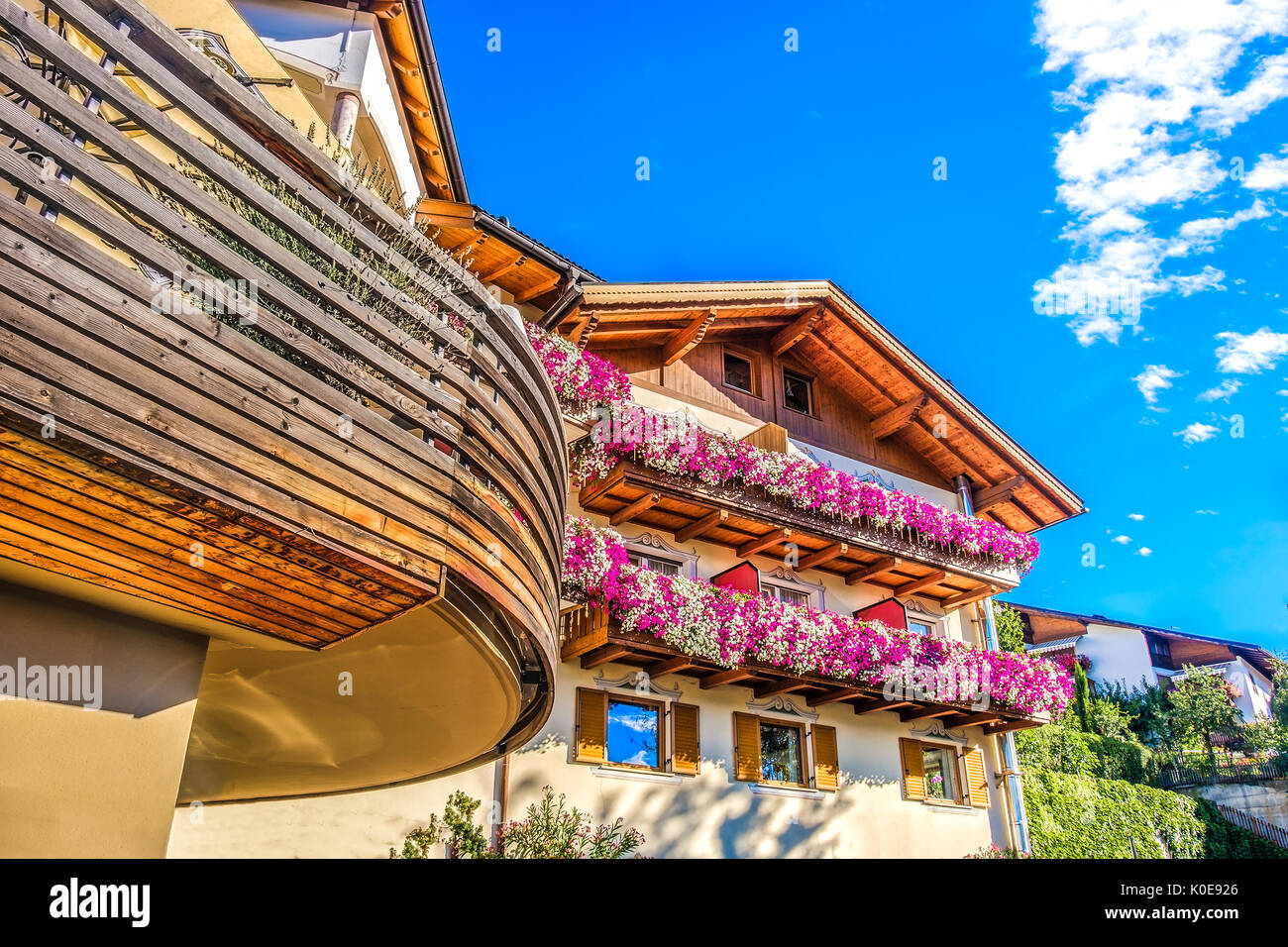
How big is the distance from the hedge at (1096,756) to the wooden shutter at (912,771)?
52.2 ft

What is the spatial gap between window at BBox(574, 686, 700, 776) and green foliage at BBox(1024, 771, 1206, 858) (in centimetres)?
852

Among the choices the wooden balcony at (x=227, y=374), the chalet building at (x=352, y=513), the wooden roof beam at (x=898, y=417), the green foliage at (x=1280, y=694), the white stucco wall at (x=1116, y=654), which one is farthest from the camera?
the white stucco wall at (x=1116, y=654)

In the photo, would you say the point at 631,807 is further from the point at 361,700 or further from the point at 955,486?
the point at 955,486

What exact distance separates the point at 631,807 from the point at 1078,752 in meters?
25.8

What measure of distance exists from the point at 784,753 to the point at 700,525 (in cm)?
427

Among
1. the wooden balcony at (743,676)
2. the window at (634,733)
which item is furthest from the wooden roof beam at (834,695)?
the window at (634,733)

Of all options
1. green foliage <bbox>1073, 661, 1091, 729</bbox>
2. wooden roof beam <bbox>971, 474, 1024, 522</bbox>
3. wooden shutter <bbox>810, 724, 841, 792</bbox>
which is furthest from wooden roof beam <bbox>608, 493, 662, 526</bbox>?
green foliage <bbox>1073, 661, 1091, 729</bbox>

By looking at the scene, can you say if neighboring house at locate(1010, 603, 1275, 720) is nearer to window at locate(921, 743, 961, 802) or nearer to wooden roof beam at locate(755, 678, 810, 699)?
window at locate(921, 743, 961, 802)

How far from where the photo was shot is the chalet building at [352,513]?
177 inches

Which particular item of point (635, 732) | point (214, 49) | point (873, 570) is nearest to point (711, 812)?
point (635, 732)

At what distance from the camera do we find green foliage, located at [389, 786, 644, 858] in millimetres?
12906

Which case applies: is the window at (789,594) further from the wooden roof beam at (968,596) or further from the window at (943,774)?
the wooden roof beam at (968,596)

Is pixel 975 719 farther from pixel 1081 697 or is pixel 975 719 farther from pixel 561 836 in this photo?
pixel 1081 697

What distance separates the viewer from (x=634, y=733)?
1590 centimetres
